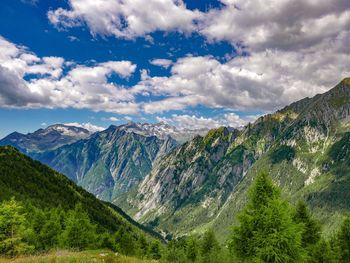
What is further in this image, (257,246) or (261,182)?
(261,182)

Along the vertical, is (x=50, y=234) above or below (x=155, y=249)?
above

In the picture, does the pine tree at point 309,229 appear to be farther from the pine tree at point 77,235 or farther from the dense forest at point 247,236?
the pine tree at point 77,235

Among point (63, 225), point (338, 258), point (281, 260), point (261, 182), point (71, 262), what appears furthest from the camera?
point (63, 225)

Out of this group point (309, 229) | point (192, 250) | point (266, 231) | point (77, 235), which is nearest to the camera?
point (266, 231)

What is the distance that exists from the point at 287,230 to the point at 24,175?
570 feet

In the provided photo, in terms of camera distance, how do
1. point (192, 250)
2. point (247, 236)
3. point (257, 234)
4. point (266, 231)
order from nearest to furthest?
point (266, 231) → point (257, 234) → point (247, 236) → point (192, 250)

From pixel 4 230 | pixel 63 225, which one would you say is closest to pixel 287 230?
pixel 4 230

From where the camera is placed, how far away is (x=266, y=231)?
28.0m

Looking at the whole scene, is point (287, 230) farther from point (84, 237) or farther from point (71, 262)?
point (84, 237)

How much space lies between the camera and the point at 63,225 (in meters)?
71.6

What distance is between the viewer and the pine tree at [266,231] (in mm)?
26984

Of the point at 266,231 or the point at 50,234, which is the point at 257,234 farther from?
the point at 50,234

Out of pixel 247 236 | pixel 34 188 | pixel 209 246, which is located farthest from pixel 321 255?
pixel 34 188

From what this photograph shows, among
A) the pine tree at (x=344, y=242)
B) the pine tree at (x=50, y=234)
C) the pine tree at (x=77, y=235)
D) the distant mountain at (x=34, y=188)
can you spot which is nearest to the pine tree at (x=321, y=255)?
the pine tree at (x=344, y=242)
